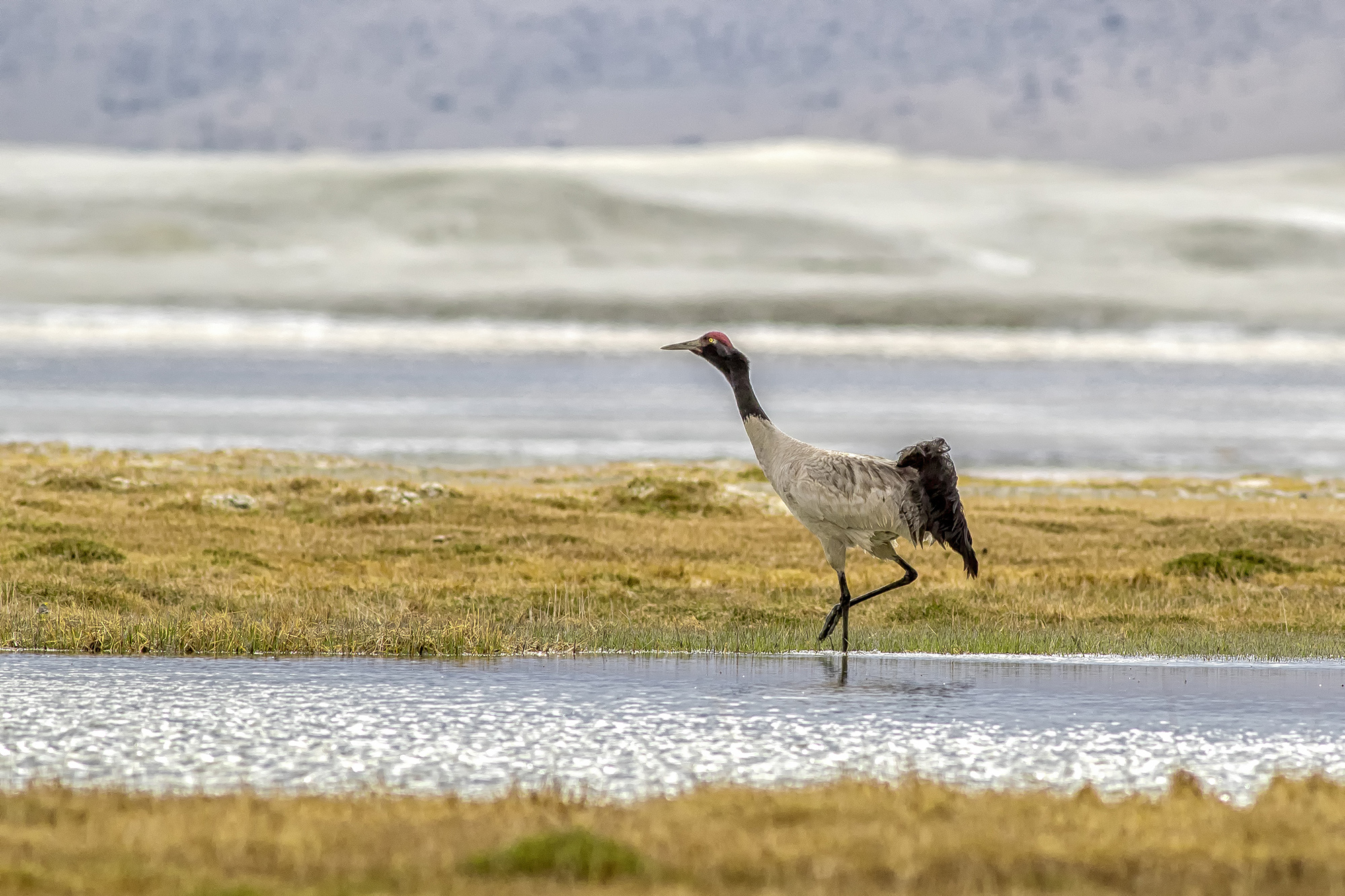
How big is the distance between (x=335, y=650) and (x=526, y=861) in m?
9.41

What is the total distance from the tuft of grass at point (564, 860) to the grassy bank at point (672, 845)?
0.03 ft

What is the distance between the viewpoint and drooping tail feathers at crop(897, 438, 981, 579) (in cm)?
1803

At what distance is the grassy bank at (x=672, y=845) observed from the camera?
8.71m

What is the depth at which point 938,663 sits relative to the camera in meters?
18.3

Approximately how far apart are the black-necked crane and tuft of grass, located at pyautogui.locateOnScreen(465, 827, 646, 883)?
29.4ft

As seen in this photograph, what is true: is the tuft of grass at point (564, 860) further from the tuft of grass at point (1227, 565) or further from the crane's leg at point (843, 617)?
the tuft of grass at point (1227, 565)

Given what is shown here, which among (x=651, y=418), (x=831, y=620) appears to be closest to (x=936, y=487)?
(x=831, y=620)

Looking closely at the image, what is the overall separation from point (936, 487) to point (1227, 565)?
10890mm

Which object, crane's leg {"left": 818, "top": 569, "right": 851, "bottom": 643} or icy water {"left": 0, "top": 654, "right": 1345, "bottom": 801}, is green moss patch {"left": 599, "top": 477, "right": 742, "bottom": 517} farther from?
icy water {"left": 0, "top": 654, "right": 1345, "bottom": 801}

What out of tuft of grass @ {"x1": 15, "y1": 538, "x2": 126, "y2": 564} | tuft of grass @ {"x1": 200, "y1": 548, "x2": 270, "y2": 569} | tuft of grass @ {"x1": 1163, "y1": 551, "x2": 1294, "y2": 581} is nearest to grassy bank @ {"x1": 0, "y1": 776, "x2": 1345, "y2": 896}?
tuft of grass @ {"x1": 200, "y1": 548, "x2": 270, "y2": 569}

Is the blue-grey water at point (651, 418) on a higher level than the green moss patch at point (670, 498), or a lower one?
higher

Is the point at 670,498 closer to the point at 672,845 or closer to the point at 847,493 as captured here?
the point at 847,493

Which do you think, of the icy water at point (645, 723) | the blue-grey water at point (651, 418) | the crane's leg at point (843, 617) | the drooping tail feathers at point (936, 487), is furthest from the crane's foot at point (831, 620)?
the blue-grey water at point (651, 418)

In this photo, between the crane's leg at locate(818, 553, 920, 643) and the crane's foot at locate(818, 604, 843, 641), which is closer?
the crane's leg at locate(818, 553, 920, 643)
